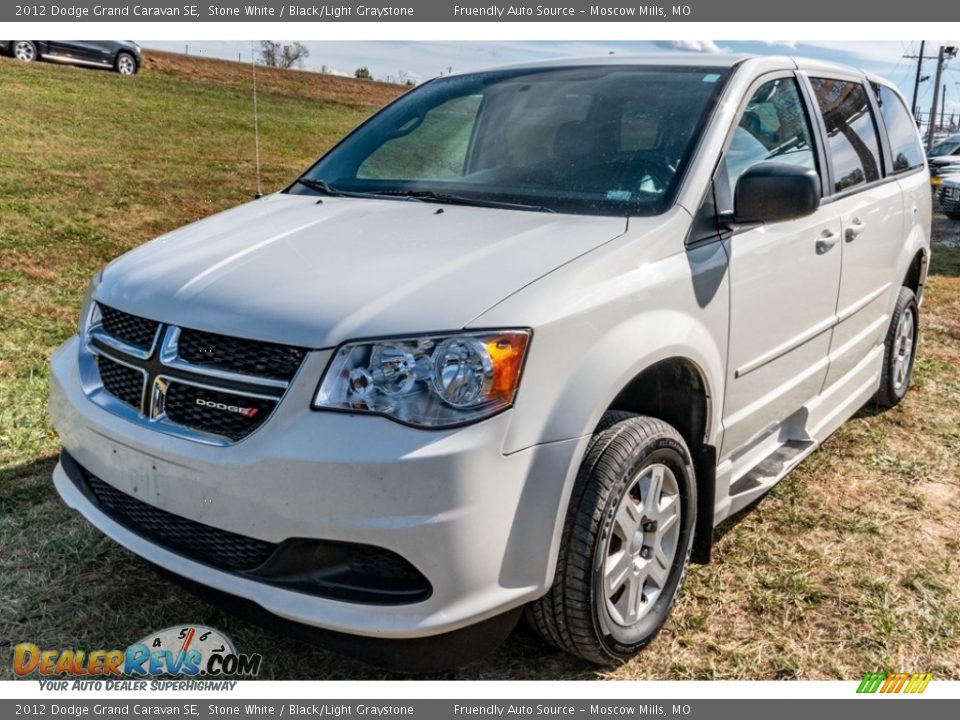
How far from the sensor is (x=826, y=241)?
140 inches

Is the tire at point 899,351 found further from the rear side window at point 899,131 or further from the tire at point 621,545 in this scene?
the tire at point 621,545

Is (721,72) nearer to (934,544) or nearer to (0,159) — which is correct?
(934,544)

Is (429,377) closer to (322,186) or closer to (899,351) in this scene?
(322,186)

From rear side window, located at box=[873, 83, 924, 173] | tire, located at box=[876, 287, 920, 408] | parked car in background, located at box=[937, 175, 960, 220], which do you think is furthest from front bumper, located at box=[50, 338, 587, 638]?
parked car in background, located at box=[937, 175, 960, 220]

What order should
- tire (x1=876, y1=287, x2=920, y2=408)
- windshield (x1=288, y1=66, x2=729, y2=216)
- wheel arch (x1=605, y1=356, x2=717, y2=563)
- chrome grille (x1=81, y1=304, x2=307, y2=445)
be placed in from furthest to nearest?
tire (x1=876, y1=287, x2=920, y2=408), windshield (x1=288, y1=66, x2=729, y2=216), wheel arch (x1=605, y1=356, x2=717, y2=563), chrome grille (x1=81, y1=304, x2=307, y2=445)

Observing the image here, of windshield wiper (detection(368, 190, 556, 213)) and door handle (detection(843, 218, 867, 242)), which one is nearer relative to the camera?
windshield wiper (detection(368, 190, 556, 213))

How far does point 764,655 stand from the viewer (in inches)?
113

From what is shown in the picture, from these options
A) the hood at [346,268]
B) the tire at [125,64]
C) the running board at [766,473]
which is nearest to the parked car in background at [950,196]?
the running board at [766,473]

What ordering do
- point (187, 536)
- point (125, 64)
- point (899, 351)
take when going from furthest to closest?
point (125, 64) → point (899, 351) → point (187, 536)

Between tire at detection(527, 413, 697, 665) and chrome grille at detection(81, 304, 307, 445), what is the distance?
2.84ft

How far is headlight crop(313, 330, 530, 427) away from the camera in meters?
2.16

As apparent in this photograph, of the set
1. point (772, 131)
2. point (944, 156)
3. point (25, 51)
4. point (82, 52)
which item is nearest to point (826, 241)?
point (772, 131)

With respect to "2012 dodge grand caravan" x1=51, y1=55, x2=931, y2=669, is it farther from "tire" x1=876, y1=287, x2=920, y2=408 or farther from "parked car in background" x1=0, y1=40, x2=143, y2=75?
"parked car in background" x1=0, y1=40, x2=143, y2=75

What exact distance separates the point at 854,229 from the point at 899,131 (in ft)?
4.75
